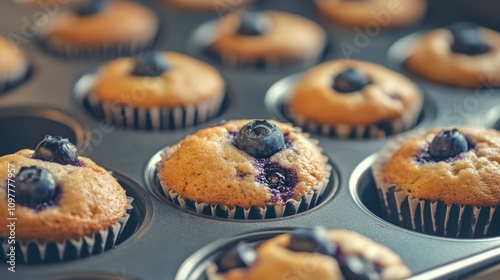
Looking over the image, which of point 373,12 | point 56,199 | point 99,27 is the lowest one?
point 56,199

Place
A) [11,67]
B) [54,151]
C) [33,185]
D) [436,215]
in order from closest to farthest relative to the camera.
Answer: [33,185] < [54,151] < [436,215] < [11,67]

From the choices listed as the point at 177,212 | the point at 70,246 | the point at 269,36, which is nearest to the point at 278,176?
the point at 177,212

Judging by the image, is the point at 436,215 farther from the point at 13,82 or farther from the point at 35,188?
the point at 13,82

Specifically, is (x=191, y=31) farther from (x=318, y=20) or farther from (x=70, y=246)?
(x=70, y=246)

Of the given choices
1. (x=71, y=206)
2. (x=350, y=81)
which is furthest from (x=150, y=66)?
(x=71, y=206)

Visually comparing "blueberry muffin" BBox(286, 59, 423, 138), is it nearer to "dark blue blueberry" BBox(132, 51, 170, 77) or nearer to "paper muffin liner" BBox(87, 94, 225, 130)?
"paper muffin liner" BBox(87, 94, 225, 130)

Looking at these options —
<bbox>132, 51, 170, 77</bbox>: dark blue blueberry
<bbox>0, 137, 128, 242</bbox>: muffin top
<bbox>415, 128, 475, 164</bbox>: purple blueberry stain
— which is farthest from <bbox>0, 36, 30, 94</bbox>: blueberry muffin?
<bbox>415, 128, 475, 164</bbox>: purple blueberry stain

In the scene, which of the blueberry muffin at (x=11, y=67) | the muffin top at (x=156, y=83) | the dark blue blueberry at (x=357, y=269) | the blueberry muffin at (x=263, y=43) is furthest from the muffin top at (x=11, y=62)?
the dark blue blueberry at (x=357, y=269)
